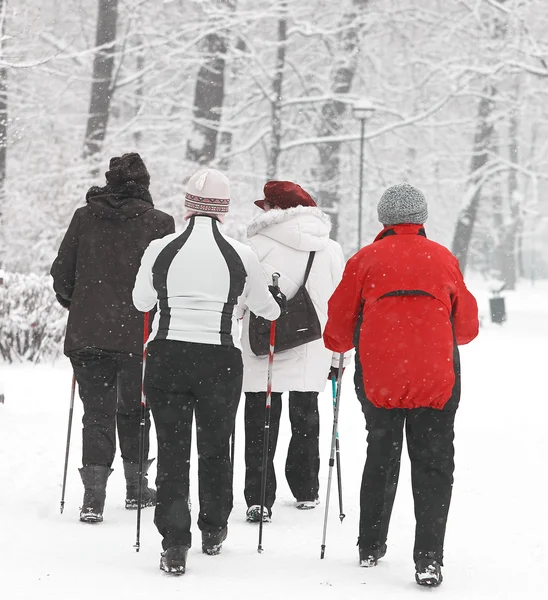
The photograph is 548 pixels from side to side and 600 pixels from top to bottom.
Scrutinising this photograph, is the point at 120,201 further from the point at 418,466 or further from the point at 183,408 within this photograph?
the point at 418,466

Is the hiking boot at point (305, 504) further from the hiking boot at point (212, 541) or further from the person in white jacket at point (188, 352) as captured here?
the person in white jacket at point (188, 352)

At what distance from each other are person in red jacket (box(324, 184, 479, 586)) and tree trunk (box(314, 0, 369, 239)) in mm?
20793

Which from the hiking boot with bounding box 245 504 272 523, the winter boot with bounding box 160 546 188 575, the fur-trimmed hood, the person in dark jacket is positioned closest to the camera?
the winter boot with bounding box 160 546 188 575

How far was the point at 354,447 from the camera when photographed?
9031 millimetres

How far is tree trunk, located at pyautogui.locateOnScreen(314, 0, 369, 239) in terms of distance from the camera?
2609cm

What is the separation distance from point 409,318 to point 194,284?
0.97m

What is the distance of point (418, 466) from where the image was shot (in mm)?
5082

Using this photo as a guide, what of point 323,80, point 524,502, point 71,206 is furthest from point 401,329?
point 323,80

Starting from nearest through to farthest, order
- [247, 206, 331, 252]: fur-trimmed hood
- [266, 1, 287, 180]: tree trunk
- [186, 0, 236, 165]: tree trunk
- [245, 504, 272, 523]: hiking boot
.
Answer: [245, 504, 272, 523]: hiking boot < [247, 206, 331, 252]: fur-trimmed hood < [186, 0, 236, 165]: tree trunk < [266, 1, 287, 180]: tree trunk

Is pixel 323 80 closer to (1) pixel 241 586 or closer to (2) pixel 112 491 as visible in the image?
(2) pixel 112 491

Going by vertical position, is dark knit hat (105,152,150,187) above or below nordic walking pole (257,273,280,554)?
above

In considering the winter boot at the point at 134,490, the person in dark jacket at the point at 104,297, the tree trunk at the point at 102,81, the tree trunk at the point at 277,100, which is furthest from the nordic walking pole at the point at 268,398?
the tree trunk at the point at 277,100

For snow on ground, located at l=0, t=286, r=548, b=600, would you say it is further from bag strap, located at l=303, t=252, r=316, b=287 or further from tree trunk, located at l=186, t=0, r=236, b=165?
tree trunk, located at l=186, t=0, r=236, b=165

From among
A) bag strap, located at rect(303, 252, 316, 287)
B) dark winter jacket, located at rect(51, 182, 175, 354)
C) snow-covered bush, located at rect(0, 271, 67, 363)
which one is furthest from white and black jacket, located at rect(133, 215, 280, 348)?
snow-covered bush, located at rect(0, 271, 67, 363)
